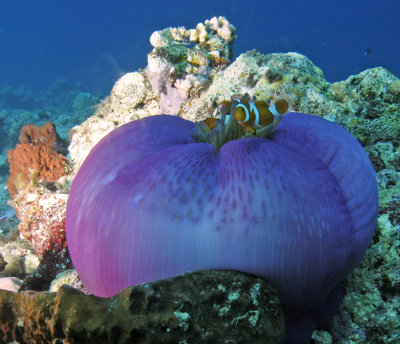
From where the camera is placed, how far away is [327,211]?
115 centimetres

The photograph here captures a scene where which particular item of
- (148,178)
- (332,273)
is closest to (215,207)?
(148,178)

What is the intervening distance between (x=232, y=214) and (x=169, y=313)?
394 millimetres

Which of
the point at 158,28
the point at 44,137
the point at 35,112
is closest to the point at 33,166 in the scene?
the point at 44,137

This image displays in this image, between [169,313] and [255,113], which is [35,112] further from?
[169,313]

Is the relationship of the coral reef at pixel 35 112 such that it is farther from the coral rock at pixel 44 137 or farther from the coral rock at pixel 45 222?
the coral rock at pixel 45 222

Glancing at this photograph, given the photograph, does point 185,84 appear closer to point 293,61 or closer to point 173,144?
point 293,61

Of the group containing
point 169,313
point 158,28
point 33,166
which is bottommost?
point 169,313

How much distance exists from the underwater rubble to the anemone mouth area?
0.66 meters

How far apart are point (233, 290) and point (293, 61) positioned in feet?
7.34

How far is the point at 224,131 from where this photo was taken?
1472 mm

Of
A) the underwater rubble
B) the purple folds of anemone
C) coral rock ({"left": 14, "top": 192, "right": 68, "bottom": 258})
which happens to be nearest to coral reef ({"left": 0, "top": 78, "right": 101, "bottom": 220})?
the underwater rubble

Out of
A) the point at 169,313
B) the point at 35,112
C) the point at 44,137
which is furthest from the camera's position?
the point at 35,112

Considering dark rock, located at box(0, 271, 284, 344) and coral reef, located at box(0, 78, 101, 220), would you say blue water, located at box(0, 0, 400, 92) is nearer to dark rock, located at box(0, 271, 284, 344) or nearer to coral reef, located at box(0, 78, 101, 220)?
coral reef, located at box(0, 78, 101, 220)

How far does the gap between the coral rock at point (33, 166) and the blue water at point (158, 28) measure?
48.1 metres
